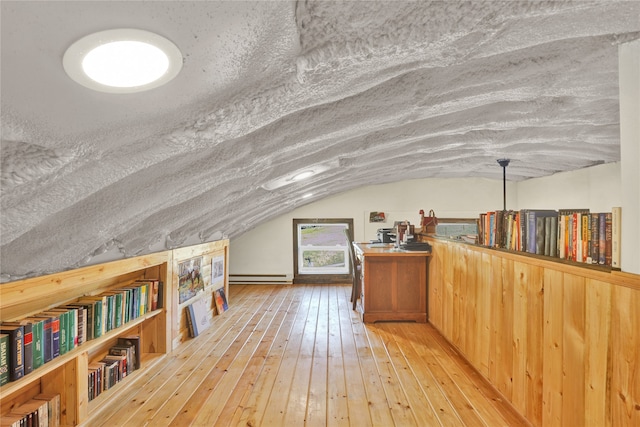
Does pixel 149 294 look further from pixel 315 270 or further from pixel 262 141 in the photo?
pixel 315 270

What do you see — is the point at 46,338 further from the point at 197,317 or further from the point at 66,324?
the point at 197,317

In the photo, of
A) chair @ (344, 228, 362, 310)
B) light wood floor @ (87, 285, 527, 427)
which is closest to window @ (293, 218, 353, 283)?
chair @ (344, 228, 362, 310)

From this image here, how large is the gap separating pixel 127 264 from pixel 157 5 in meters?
2.45

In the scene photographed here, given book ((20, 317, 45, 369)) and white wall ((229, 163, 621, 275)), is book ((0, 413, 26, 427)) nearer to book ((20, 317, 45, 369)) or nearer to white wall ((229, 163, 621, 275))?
book ((20, 317, 45, 369))

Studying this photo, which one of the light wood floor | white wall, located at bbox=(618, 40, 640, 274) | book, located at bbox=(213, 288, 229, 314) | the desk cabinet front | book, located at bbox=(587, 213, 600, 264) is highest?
white wall, located at bbox=(618, 40, 640, 274)

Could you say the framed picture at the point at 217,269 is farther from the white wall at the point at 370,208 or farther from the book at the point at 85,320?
the book at the point at 85,320

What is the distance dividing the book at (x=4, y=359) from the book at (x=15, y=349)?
1 centimetres

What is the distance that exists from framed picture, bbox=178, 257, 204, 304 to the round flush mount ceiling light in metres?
3.11

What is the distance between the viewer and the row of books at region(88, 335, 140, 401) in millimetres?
2605

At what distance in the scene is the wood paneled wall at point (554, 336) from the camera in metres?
1.56

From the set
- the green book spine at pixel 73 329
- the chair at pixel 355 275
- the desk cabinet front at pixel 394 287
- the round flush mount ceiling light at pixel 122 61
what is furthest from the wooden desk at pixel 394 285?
the round flush mount ceiling light at pixel 122 61

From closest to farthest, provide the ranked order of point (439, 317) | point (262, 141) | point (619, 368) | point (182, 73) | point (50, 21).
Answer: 1. point (50, 21)
2. point (182, 73)
3. point (619, 368)
4. point (262, 141)
5. point (439, 317)

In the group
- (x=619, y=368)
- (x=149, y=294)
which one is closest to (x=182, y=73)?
(x=619, y=368)

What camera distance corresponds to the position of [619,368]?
5.18ft
